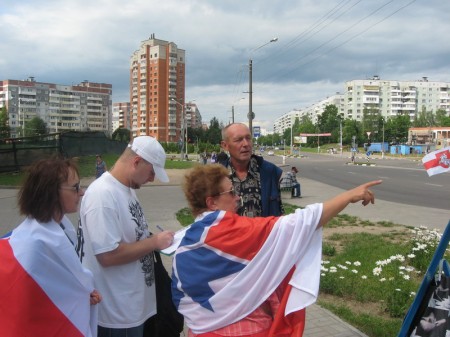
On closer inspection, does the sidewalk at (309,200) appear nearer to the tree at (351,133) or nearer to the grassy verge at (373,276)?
the grassy verge at (373,276)

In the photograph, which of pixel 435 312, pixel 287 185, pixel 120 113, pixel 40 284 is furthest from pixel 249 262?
pixel 120 113

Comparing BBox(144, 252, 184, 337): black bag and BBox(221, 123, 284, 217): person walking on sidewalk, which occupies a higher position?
BBox(221, 123, 284, 217): person walking on sidewalk

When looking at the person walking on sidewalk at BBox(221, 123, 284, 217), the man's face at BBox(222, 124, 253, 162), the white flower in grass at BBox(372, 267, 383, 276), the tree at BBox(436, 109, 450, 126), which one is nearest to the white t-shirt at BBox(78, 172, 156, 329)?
the person walking on sidewalk at BBox(221, 123, 284, 217)

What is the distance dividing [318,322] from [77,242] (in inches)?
124

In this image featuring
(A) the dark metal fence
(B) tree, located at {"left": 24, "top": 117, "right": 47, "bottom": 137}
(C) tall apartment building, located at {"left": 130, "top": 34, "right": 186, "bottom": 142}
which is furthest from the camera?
(B) tree, located at {"left": 24, "top": 117, "right": 47, "bottom": 137}

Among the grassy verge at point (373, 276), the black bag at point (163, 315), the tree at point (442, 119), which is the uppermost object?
the tree at point (442, 119)

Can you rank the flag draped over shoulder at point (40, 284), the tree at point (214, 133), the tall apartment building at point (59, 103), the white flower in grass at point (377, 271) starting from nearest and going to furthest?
the flag draped over shoulder at point (40, 284) → the white flower in grass at point (377, 271) → the tree at point (214, 133) → the tall apartment building at point (59, 103)

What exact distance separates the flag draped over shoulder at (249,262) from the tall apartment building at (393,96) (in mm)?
170935

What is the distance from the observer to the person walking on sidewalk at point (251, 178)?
360 centimetres

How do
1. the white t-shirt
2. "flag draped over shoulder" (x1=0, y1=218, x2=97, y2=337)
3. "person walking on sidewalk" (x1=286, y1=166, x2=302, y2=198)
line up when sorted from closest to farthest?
"flag draped over shoulder" (x1=0, y1=218, x2=97, y2=337)
the white t-shirt
"person walking on sidewalk" (x1=286, y1=166, x2=302, y2=198)

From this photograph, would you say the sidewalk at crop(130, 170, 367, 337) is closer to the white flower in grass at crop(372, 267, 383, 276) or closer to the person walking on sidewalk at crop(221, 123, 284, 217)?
the person walking on sidewalk at crop(221, 123, 284, 217)

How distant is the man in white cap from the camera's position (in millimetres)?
2424

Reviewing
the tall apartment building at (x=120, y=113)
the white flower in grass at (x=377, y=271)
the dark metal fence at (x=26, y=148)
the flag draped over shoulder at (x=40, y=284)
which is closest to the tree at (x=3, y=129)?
the dark metal fence at (x=26, y=148)

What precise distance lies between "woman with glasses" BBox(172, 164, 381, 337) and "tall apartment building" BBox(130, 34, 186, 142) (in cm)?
9228
